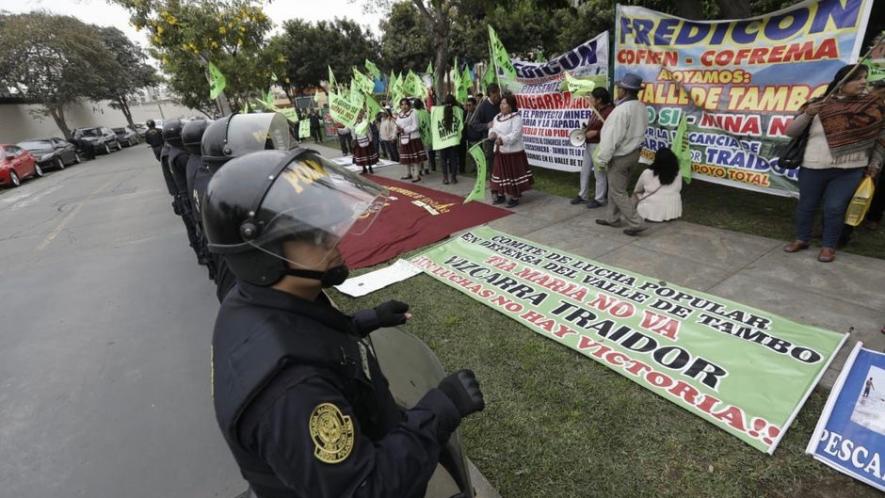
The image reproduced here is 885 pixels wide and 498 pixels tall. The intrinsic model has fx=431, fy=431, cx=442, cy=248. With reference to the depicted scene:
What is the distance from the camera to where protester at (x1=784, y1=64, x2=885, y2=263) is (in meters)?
3.65

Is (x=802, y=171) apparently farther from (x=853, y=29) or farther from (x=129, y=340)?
(x=129, y=340)

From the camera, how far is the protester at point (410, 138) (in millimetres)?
9539

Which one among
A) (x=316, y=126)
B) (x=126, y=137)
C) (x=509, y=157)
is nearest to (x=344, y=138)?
(x=316, y=126)

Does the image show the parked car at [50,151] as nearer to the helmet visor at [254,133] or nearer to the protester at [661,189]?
the helmet visor at [254,133]

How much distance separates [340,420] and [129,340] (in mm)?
4342

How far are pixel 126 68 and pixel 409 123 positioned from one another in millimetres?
39145

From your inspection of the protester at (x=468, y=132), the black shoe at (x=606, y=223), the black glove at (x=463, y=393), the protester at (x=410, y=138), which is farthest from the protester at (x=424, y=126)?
the black glove at (x=463, y=393)

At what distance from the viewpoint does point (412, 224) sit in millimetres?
6602

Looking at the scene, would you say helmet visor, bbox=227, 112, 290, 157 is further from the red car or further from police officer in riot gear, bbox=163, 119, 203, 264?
the red car

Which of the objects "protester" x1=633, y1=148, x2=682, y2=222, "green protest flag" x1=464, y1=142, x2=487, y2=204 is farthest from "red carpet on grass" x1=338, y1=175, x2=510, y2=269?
"protester" x1=633, y1=148, x2=682, y2=222

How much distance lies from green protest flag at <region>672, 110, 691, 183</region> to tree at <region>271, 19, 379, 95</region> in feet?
109

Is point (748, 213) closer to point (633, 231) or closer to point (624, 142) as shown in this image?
point (633, 231)

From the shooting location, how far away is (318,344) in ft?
3.64

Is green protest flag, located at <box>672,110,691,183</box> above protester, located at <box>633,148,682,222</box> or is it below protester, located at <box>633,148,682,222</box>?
above
